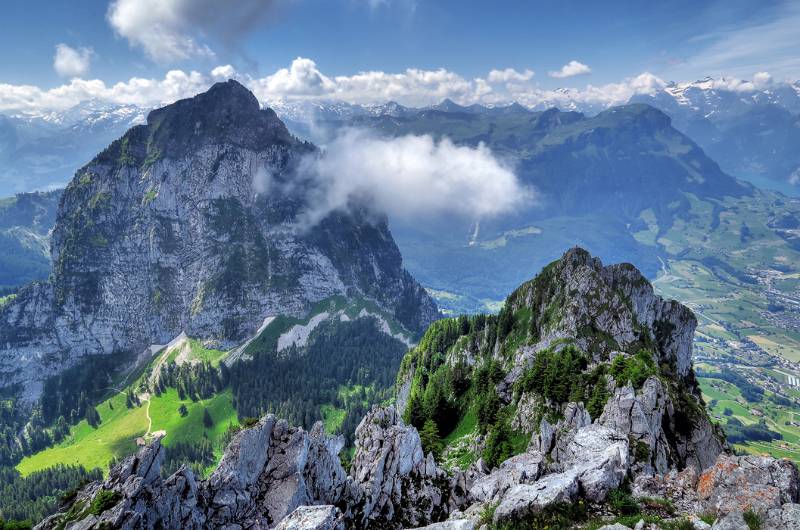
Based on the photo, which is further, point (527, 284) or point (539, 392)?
point (527, 284)

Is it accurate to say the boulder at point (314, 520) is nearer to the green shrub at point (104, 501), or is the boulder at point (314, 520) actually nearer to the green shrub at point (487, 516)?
the green shrub at point (487, 516)

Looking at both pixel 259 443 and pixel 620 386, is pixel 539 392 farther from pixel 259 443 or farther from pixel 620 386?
pixel 259 443

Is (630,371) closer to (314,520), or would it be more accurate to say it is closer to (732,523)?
(732,523)

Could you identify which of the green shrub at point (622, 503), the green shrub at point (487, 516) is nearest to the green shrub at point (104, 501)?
the green shrub at point (487, 516)

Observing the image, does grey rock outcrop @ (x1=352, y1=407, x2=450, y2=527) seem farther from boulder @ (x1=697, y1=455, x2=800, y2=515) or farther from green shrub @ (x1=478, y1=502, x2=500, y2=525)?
boulder @ (x1=697, y1=455, x2=800, y2=515)

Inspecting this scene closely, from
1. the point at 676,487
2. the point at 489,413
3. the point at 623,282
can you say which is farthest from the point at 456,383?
the point at 676,487

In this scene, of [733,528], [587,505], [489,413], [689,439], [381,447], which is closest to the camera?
[733,528]

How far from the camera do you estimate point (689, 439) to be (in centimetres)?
5025

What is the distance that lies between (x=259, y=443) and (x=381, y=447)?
40.2 feet

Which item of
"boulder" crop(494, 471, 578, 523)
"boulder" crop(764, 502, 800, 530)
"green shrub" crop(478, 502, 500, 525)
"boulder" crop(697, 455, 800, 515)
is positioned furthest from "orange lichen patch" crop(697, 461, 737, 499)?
"green shrub" crop(478, 502, 500, 525)

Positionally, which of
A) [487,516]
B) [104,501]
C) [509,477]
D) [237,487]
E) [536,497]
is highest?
[536,497]

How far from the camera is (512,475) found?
3534 centimetres

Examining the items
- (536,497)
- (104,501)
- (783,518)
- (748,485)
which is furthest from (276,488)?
(783,518)

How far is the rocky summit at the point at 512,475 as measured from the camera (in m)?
27.1
